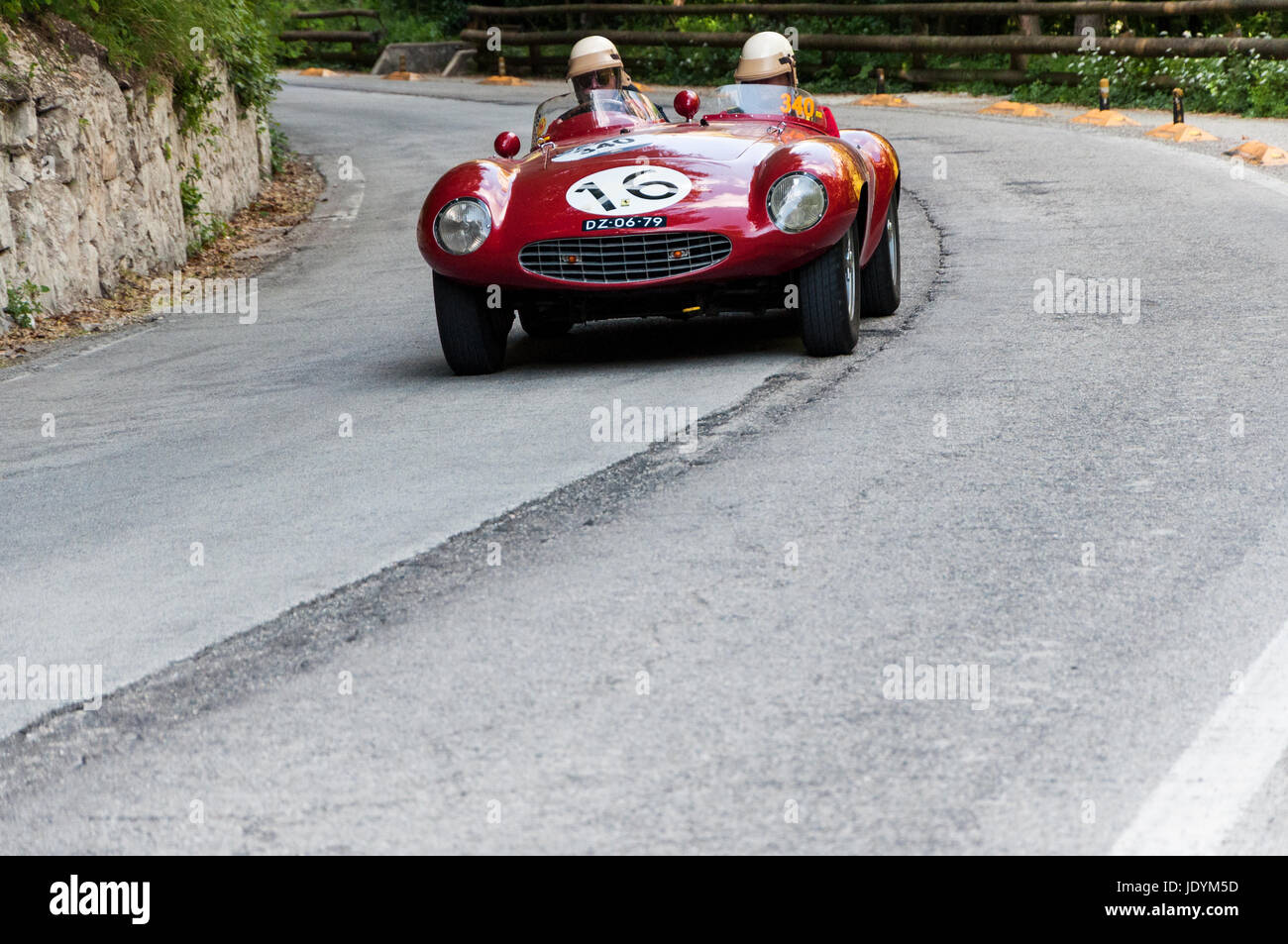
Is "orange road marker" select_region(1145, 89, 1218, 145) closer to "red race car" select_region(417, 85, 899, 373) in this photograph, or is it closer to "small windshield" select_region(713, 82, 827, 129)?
"small windshield" select_region(713, 82, 827, 129)

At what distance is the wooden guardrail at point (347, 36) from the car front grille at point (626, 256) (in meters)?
36.1

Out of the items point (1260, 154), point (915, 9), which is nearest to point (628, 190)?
point (1260, 154)

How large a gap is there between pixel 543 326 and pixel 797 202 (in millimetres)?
1884

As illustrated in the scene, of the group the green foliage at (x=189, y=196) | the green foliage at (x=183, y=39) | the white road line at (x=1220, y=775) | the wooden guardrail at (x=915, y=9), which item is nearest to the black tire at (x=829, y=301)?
the white road line at (x=1220, y=775)

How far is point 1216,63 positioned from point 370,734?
68.8 ft

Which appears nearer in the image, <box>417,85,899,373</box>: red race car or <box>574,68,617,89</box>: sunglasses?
→ <box>417,85,899,373</box>: red race car

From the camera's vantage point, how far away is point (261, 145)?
18.9 metres

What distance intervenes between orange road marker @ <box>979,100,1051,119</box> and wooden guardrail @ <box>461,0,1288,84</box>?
1.64 metres

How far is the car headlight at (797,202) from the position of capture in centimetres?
724

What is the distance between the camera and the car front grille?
23.9 ft

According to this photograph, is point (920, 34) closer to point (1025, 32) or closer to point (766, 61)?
point (1025, 32)

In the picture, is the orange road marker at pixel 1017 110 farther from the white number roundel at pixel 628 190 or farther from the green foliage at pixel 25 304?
the white number roundel at pixel 628 190

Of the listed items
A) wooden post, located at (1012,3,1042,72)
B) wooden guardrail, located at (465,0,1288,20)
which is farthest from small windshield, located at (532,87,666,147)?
wooden post, located at (1012,3,1042,72)
